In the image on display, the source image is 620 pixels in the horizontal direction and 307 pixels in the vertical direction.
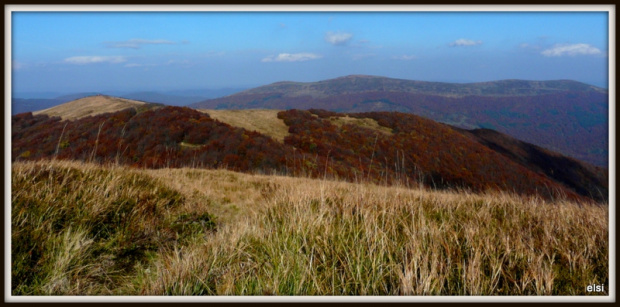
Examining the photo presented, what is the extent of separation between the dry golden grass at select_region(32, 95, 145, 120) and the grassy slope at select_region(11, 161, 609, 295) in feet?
115

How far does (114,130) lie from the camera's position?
25297 millimetres

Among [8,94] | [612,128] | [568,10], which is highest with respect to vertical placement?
[568,10]

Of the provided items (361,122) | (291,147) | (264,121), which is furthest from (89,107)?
(361,122)

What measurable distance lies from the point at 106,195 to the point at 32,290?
2.03m

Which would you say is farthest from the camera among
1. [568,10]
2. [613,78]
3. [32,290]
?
[568,10]

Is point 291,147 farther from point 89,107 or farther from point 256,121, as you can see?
point 89,107

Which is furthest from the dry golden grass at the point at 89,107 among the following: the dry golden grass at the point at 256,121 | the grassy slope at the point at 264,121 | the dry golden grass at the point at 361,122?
the dry golden grass at the point at 361,122

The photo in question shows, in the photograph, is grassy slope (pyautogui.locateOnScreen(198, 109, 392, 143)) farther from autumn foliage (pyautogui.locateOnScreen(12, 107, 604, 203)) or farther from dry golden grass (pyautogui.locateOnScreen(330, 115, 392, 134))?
autumn foliage (pyautogui.locateOnScreen(12, 107, 604, 203))

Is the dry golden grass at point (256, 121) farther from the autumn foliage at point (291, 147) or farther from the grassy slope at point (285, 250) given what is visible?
the grassy slope at point (285, 250)

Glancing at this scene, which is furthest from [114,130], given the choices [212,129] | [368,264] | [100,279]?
[368,264]

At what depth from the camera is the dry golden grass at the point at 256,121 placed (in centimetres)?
3038

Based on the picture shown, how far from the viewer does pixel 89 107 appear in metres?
37.8

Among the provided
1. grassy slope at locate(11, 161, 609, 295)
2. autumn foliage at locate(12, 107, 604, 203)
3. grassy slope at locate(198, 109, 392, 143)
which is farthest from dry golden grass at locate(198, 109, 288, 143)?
grassy slope at locate(11, 161, 609, 295)

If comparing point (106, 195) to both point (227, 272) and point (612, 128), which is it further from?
point (612, 128)
